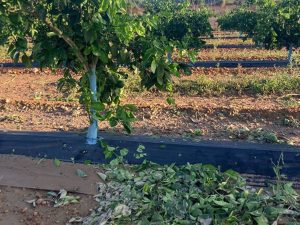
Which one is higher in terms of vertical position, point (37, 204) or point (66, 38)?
point (66, 38)

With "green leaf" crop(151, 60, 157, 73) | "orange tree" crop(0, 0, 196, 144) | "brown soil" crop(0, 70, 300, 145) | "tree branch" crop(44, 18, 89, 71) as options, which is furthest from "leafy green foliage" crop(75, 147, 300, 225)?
"brown soil" crop(0, 70, 300, 145)

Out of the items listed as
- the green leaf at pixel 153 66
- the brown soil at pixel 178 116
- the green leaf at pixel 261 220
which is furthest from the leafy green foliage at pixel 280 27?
the green leaf at pixel 261 220

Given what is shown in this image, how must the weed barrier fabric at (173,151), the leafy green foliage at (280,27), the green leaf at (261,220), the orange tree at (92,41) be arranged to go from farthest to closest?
the leafy green foliage at (280,27), the weed barrier fabric at (173,151), the orange tree at (92,41), the green leaf at (261,220)

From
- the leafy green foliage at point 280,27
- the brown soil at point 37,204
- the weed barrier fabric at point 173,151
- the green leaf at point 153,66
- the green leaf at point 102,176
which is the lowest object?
the weed barrier fabric at point 173,151

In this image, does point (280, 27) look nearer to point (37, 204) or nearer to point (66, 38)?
point (66, 38)

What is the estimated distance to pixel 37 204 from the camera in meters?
3.38

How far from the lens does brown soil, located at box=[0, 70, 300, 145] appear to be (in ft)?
19.5

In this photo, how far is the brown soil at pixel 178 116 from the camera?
5934 mm

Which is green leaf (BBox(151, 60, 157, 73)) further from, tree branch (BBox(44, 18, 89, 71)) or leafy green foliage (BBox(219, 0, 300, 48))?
leafy green foliage (BBox(219, 0, 300, 48))

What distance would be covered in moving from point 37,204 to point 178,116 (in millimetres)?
3486

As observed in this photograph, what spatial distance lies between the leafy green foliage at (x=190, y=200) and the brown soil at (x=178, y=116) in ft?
7.03

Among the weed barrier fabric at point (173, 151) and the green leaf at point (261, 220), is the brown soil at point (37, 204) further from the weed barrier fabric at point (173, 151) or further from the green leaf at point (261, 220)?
the green leaf at point (261, 220)

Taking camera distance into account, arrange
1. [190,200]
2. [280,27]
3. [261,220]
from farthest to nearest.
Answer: [280,27], [190,200], [261,220]

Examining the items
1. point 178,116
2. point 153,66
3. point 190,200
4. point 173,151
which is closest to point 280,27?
point 178,116
